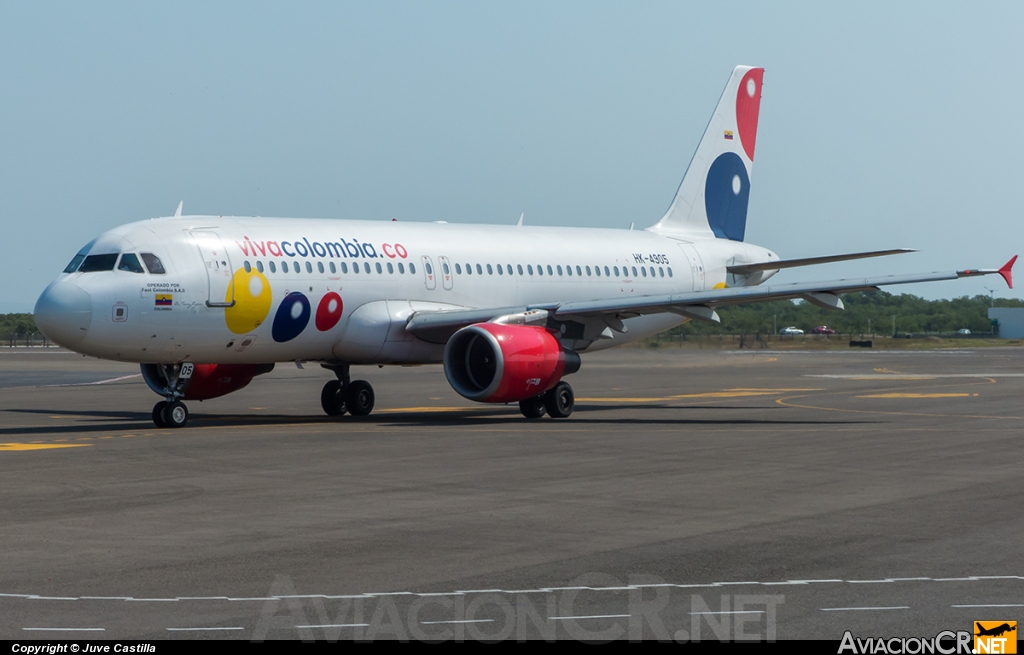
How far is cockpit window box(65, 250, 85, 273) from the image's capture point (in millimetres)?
23719

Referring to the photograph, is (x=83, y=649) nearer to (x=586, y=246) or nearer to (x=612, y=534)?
(x=612, y=534)

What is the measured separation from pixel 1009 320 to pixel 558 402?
11033 centimetres

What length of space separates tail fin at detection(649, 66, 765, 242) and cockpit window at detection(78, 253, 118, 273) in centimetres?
1695

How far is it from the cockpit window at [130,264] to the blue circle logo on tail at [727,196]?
→ 60.3 feet

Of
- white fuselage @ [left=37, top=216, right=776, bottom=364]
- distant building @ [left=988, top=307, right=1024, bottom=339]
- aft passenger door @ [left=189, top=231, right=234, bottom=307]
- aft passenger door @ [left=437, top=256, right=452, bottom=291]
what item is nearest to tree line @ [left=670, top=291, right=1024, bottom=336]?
distant building @ [left=988, top=307, right=1024, bottom=339]

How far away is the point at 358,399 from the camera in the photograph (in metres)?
28.4

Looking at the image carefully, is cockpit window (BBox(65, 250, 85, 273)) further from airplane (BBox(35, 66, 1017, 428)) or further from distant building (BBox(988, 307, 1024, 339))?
distant building (BBox(988, 307, 1024, 339))

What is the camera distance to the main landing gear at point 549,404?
26766mm

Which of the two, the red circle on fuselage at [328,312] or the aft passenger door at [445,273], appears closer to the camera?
the red circle on fuselage at [328,312]

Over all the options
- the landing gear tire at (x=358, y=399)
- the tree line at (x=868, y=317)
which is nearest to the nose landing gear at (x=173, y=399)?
the landing gear tire at (x=358, y=399)

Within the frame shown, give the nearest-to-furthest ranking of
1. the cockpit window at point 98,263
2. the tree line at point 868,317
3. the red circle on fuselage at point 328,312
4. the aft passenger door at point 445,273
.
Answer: the cockpit window at point 98,263 → the red circle on fuselage at point 328,312 → the aft passenger door at point 445,273 → the tree line at point 868,317

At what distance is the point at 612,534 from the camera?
11453 millimetres

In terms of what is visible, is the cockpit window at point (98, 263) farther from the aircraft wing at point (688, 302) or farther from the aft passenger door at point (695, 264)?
the aft passenger door at point (695, 264)

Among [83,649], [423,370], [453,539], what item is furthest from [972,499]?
[423,370]
